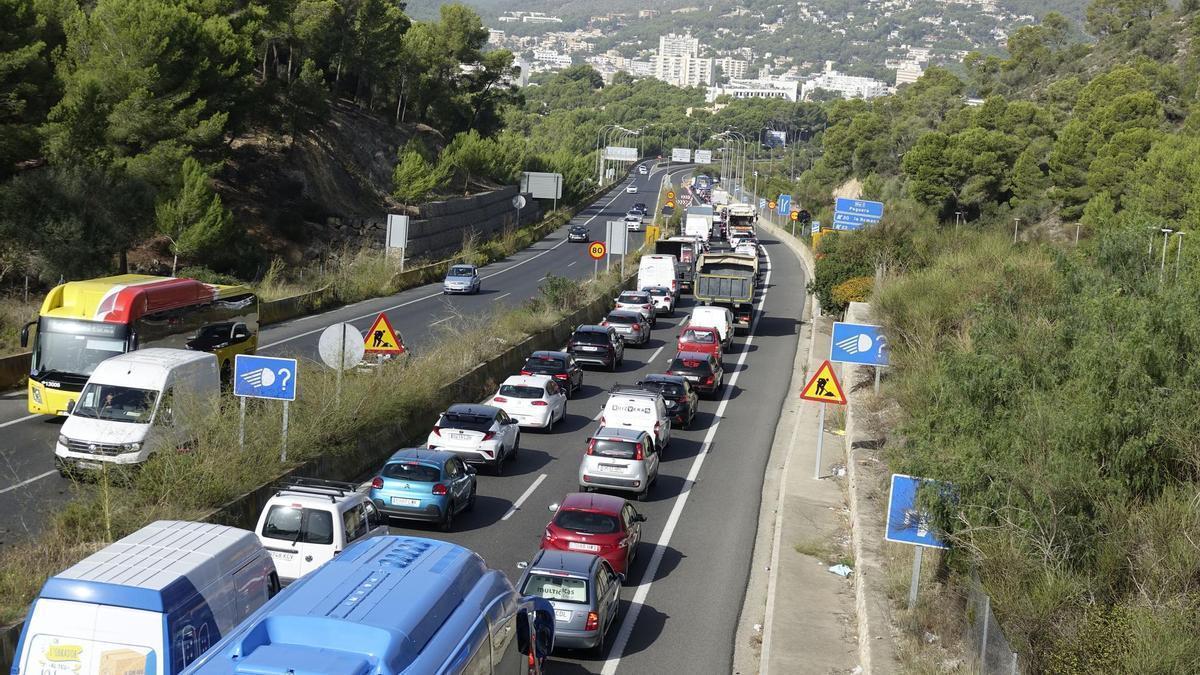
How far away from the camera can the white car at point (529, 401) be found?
93.4 ft

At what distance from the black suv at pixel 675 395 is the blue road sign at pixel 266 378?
12.5 meters

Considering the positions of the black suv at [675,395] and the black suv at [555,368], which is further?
the black suv at [555,368]

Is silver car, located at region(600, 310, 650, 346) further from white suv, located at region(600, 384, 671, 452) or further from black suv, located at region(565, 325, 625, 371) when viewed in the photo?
white suv, located at region(600, 384, 671, 452)

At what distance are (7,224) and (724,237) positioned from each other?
55976 millimetres

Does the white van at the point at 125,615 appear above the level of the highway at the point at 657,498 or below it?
above

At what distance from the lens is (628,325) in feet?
140

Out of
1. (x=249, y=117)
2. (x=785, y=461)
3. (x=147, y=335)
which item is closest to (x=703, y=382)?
(x=785, y=461)

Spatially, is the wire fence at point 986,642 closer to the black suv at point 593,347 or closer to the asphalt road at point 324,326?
the asphalt road at point 324,326

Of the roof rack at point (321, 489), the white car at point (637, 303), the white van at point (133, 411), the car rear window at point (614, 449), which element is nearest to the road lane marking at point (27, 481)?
the white van at point (133, 411)

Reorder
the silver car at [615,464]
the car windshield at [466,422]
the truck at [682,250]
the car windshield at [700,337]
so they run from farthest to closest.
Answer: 1. the truck at [682,250]
2. the car windshield at [700,337]
3. the car windshield at [466,422]
4. the silver car at [615,464]

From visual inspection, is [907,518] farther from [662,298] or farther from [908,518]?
[662,298]

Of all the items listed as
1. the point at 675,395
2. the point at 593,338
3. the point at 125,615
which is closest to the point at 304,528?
the point at 125,615

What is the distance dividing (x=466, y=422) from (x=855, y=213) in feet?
119

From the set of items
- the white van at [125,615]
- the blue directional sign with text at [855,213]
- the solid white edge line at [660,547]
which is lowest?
the solid white edge line at [660,547]
